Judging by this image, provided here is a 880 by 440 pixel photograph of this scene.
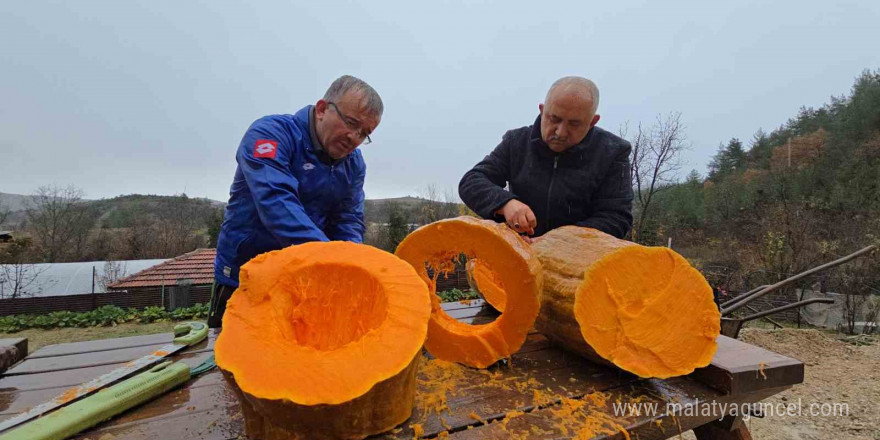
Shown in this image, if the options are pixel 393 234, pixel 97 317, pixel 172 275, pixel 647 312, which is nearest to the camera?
pixel 647 312

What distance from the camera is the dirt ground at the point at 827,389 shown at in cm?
419

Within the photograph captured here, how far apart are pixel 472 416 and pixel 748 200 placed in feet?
79.5

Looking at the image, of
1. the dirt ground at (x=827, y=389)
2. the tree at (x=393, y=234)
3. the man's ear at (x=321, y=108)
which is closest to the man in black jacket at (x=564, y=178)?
the man's ear at (x=321, y=108)

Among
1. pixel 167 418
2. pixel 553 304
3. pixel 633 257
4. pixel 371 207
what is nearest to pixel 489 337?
pixel 553 304

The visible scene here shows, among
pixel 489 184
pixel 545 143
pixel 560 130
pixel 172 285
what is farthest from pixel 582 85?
pixel 172 285

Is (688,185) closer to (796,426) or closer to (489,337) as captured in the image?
(796,426)

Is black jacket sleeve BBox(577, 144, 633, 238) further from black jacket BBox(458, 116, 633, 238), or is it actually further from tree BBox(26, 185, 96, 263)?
tree BBox(26, 185, 96, 263)

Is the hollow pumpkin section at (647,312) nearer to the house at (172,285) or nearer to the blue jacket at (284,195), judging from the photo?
the blue jacket at (284,195)

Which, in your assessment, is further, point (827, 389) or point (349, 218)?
point (827, 389)

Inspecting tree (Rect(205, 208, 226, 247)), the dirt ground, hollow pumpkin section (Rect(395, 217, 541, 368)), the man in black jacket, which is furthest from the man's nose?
tree (Rect(205, 208, 226, 247))

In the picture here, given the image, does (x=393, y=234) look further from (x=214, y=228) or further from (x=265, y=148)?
(x=265, y=148)

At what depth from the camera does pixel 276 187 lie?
1.78m

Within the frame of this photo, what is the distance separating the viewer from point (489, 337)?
1.66 metres

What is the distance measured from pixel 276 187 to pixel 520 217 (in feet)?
4.01
